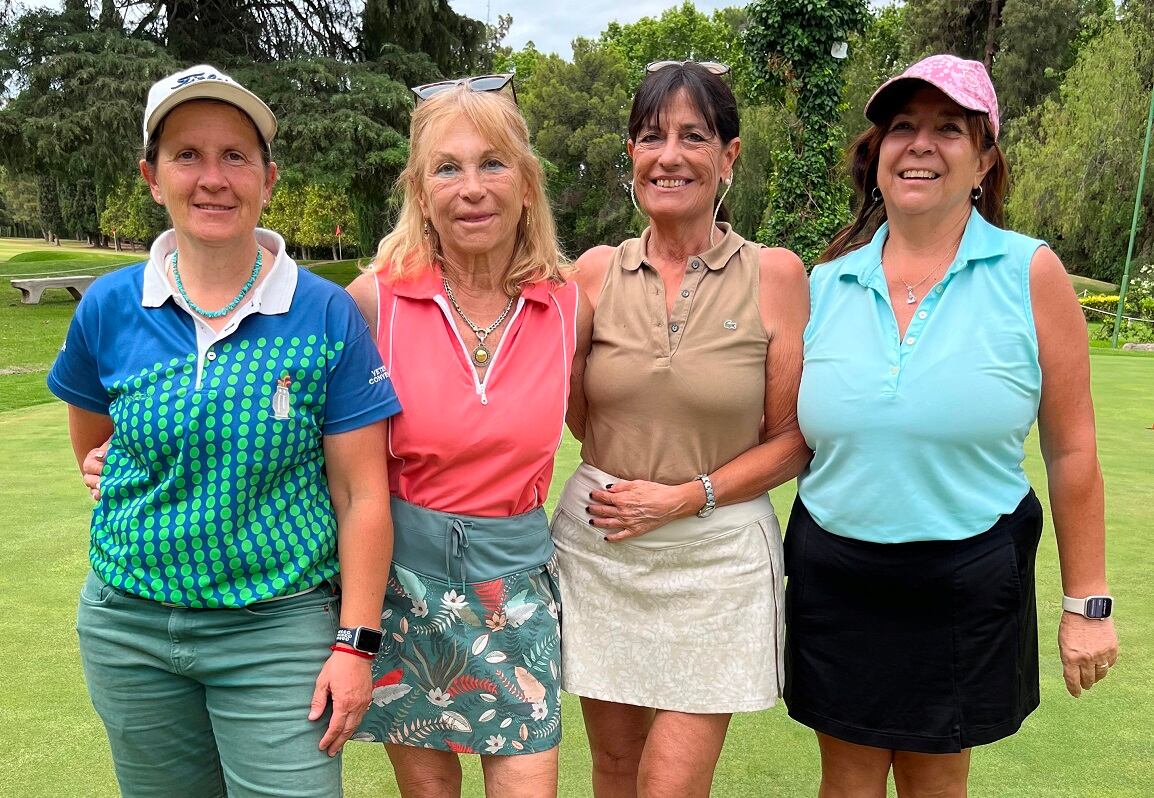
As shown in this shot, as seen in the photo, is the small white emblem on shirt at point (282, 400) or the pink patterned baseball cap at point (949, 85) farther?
the pink patterned baseball cap at point (949, 85)

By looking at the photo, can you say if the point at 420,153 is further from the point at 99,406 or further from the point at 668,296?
the point at 99,406

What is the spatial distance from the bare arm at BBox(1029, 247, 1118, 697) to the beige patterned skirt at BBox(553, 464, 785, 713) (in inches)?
24.7

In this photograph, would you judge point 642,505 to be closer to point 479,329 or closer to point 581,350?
point 581,350

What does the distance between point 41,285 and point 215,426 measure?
67.1 ft

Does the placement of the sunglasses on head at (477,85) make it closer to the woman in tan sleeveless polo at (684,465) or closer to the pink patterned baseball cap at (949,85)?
the woman in tan sleeveless polo at (684,465)

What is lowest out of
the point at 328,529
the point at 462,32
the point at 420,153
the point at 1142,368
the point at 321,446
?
the point at 1142,368

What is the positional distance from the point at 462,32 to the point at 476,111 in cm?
2114

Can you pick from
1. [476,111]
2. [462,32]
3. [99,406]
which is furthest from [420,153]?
[462,32]

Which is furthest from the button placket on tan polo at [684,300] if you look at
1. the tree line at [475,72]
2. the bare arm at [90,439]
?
the tree line at [475,72]

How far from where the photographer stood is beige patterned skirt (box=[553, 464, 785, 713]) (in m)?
2.19

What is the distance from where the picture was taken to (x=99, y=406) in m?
1.90

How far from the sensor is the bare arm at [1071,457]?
6.29 feet

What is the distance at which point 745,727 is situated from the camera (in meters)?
2.90

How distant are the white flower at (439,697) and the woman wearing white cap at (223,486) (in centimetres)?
24
